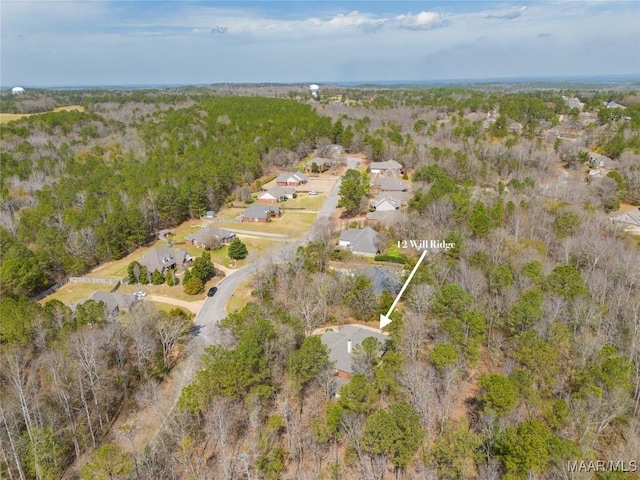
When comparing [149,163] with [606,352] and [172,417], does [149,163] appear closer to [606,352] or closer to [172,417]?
[172,417]

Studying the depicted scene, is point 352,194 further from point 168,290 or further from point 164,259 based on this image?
point 168,290

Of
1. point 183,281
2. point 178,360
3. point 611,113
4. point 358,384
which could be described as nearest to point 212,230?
point 183,281

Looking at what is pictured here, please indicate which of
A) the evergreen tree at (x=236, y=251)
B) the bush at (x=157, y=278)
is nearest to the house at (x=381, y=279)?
the evergreen tree at (x=236, y=251)

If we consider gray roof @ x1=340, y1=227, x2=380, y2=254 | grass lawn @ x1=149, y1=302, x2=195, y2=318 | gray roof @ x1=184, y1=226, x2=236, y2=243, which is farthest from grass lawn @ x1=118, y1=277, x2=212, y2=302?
gray roof @ x1=340, y1=227, x2=380, y2=254

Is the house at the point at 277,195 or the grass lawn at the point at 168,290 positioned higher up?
the house at the point at 277,195

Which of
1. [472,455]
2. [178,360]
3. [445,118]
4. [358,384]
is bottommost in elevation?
[178,360]

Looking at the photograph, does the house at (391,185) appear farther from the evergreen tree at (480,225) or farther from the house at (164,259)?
the house at (164,259)

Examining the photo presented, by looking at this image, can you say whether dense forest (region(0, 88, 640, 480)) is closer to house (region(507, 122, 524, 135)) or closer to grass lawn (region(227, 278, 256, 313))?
grass lawn (region(227, 278, 256, 313))
